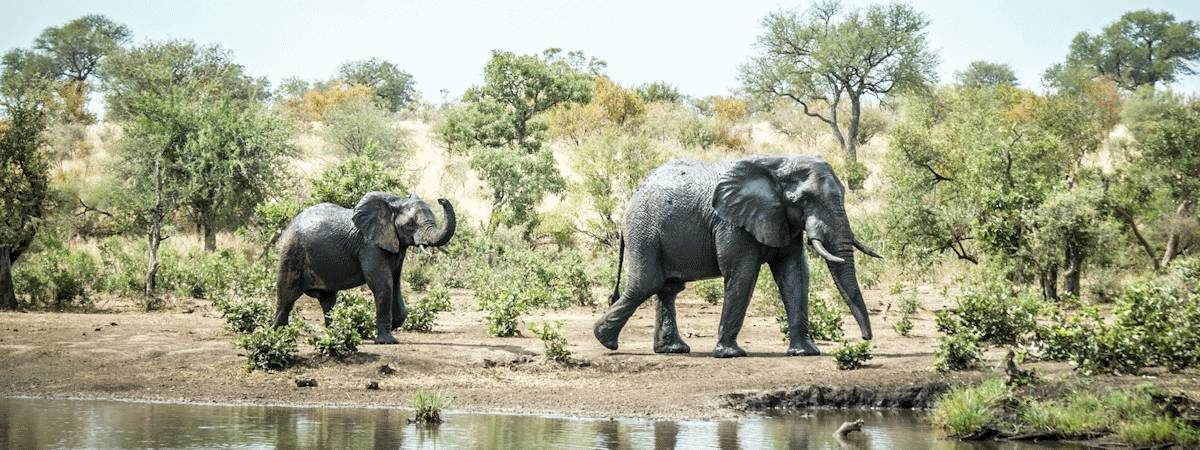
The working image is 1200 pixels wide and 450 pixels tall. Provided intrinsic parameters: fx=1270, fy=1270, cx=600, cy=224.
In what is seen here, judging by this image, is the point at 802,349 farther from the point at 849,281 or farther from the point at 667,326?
the point at 667,326

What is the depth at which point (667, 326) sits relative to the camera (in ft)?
55.2

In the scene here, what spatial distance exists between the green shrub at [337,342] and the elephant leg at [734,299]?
4546 millimetres

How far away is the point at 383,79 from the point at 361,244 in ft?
213

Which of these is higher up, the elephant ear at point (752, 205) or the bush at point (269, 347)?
the elephant ear at point (752, 205)

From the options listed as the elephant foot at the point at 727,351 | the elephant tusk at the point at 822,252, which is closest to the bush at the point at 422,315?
the elephant foot at the point at 727,351

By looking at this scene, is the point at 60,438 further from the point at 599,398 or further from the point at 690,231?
the point at 690,231

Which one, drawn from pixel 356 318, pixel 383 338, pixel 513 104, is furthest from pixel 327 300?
pixel 513 104

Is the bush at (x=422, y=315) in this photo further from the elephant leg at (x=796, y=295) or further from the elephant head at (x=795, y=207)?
the elephant leg at (x=796, y=295)

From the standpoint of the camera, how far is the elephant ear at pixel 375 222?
1677cm

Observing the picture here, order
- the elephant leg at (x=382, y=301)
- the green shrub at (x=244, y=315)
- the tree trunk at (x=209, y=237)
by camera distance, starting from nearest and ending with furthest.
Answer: the elephant leg at (x=382, y=301) < the green shrub at (x=244, y=315) < the tree trunk at (x=209, y=237)

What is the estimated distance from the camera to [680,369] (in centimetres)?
1548

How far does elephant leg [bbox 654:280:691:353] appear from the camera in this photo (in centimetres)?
1677

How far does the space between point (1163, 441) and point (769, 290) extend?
1272 centimetres

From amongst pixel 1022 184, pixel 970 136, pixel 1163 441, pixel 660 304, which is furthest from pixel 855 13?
pixel 1163 441
